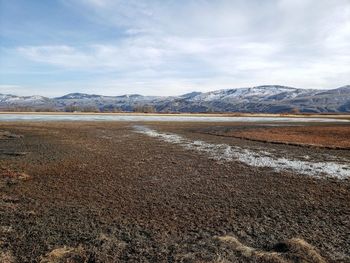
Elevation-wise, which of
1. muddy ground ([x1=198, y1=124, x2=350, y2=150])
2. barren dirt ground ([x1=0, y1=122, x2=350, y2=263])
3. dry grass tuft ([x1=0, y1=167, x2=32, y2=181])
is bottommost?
muddy ground ([x1=198, y1=124, x2=350, y2=150])

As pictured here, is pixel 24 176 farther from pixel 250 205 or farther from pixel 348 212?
pixel 348 212

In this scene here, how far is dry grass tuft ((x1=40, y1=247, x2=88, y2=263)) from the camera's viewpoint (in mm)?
8234

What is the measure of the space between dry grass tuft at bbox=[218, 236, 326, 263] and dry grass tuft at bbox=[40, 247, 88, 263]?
13.3 ft

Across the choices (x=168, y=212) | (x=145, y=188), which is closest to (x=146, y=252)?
(x=168, y=212)

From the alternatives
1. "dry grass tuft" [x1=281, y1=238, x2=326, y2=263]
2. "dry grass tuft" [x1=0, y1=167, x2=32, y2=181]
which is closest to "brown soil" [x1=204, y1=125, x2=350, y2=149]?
"dry grass tuft" [x1=281, y1=238, x2=326, y2=263]

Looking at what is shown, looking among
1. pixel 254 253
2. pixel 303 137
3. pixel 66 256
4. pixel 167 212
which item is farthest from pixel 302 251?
pixel 303 137

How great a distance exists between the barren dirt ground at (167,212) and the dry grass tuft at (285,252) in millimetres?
27

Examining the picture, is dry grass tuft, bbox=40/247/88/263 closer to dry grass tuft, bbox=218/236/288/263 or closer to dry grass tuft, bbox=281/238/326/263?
dry grass tuft, bbox=218/236/288/263

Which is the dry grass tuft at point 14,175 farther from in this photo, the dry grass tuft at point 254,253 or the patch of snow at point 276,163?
the patch of snow at point 276,163

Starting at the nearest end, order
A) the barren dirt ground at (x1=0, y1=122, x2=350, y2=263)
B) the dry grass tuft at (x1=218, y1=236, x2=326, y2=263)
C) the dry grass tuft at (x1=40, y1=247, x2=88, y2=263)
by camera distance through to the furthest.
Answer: the dry grass tuft at (x1=40, y1=247, x2=88, y2=263)
the dry grass tuft at (x1=218, y1=236, x2=326, y2=263)
the barren dirt ground at (x1=0, y1=122, x2=350, y2=263)

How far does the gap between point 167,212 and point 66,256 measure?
457cm

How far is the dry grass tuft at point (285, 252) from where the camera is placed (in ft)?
27.6

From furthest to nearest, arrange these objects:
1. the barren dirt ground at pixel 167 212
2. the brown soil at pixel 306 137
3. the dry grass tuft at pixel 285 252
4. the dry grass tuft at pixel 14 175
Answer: the brown soil at pixel 306 137
the dry grass tuft at pixel 14 175
the barren dirt ground at pixel 167 212
the dry grass tuft at pixel 285 252

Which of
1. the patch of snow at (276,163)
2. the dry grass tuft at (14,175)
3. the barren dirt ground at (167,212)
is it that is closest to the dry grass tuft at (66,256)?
the barren dirt ground at (167,212)
